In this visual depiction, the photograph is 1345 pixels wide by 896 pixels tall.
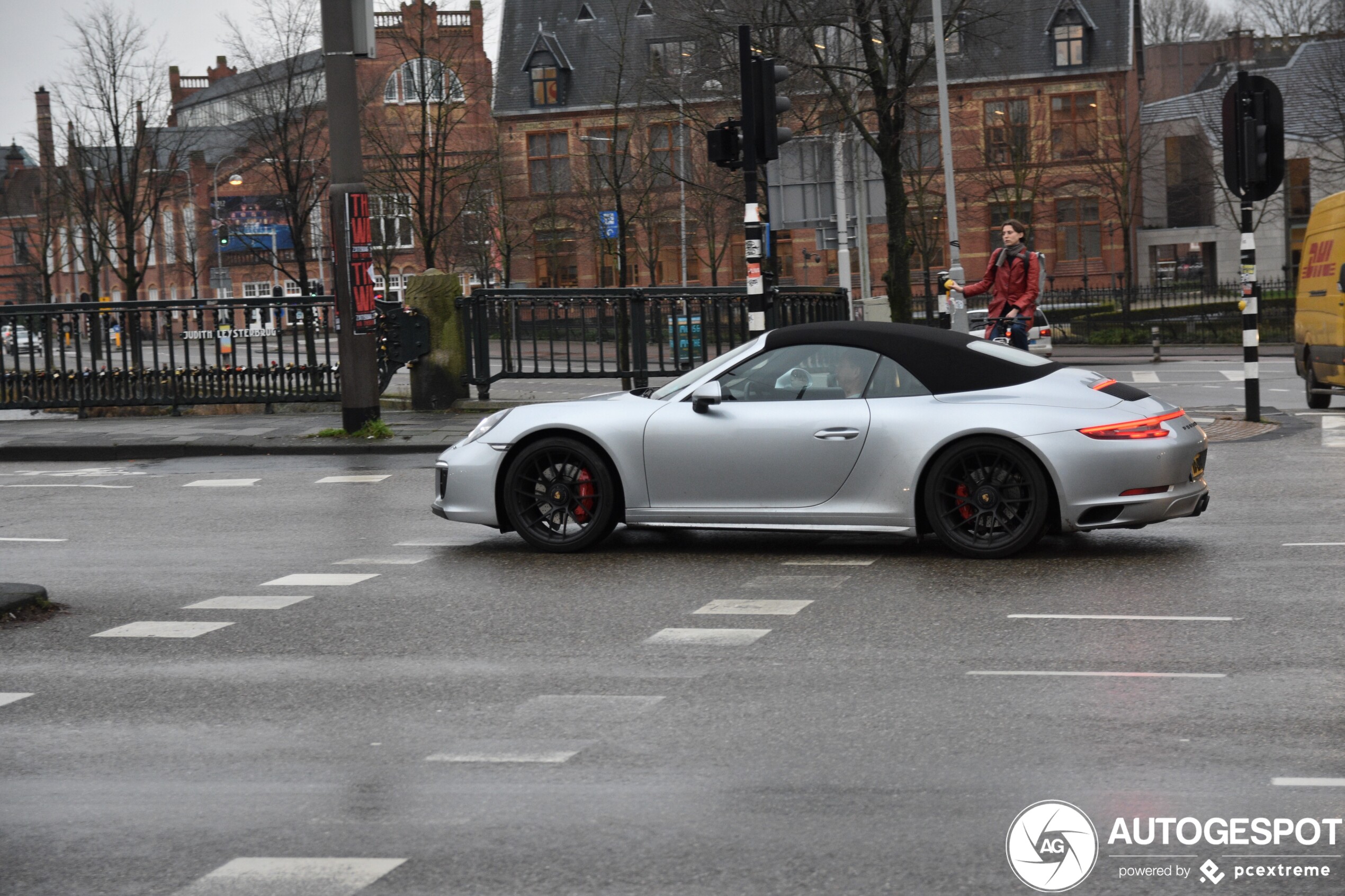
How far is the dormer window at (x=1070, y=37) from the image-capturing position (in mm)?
68000

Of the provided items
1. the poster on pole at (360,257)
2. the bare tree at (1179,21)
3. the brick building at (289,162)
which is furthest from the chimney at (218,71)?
the poster on pole at (360,257)

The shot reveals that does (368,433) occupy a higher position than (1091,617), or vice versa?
(368,433)

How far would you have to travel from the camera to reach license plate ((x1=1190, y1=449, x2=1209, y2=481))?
876cm

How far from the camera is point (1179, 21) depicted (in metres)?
96.8

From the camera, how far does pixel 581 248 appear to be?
240ft

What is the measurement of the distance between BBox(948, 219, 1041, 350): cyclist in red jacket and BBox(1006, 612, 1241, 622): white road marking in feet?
28.0

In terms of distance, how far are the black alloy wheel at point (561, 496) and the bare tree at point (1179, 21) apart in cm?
9441

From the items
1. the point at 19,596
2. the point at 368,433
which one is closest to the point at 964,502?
the point at 19,596

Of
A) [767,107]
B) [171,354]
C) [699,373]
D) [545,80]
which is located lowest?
[699,373]

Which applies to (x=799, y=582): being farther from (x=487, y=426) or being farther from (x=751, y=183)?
(x=751, y=183)

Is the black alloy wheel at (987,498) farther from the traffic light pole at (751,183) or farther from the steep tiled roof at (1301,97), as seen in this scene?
the steep tiled roof at (1301,97)

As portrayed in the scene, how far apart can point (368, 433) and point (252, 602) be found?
8.59 m

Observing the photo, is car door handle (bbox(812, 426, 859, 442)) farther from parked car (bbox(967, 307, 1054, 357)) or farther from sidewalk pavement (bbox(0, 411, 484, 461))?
parked car (bbox(967, 307, 1054, 357))

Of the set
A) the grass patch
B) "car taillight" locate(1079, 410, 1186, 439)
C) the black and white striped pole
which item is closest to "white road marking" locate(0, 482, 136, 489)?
the grass patch
